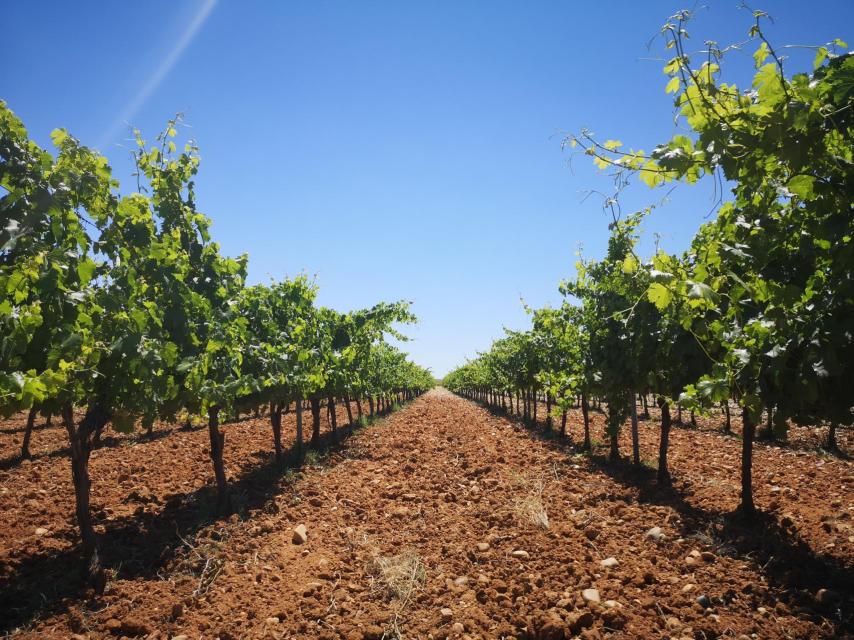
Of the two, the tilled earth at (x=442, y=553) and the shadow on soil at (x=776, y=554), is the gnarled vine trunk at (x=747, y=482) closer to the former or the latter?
the shadow on soil at (x=776, y=554)

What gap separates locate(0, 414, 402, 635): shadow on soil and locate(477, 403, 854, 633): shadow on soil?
7.19 metres

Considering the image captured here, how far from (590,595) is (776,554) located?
280 centimetres

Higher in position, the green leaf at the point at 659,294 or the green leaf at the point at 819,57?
the green leaf at the point at 819,57

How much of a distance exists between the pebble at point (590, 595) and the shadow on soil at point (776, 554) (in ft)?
4.79

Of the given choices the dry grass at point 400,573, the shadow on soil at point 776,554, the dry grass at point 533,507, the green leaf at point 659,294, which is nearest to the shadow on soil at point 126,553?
the dry grass at point 400,573

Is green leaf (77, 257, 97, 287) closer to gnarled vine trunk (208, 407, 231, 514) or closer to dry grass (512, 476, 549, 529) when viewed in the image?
gnarled vine trunk (208, 407, 231, 514)

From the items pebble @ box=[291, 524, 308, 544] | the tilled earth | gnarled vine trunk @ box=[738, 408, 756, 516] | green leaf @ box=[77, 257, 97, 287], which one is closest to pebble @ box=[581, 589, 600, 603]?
the tilled earth

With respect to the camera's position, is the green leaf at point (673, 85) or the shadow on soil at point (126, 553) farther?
the shadow on soil at point (126, 553)

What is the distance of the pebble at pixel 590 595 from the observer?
4677 millimetres

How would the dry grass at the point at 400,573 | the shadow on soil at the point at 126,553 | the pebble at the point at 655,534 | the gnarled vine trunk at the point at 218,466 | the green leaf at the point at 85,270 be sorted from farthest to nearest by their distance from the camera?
the gnarled vine trunk at the point at 218,466 → the pebble at the point at 655,534 → the shadow on soil at the point at 126,553 → the dry grass at the point at 400,573 → the green leaf at the point at 85,270

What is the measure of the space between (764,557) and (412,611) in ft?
14.2

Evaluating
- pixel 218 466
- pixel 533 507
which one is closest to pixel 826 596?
pixel 533 507

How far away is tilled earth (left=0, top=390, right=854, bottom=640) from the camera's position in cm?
465

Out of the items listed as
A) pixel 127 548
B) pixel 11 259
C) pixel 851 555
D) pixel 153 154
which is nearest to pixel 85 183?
pixel 11 259
